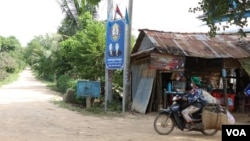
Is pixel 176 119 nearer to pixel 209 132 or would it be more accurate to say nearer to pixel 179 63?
pixel 209 132

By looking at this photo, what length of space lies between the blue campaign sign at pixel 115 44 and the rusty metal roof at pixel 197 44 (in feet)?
4.58

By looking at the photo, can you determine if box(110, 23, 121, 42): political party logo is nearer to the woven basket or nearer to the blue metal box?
the blue metal box

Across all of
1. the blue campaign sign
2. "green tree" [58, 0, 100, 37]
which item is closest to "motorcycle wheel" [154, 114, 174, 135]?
the blue campaign sign

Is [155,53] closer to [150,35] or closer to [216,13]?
[150,35]

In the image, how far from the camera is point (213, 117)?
28.6 ft

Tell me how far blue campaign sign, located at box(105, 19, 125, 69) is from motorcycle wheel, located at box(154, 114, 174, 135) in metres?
4.24

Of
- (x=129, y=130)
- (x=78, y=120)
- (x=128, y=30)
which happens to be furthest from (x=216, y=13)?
(x=128, y=30)

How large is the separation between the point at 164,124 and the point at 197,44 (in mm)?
6875

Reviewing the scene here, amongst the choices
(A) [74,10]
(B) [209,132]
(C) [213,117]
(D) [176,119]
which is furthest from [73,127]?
(A) [74,10]

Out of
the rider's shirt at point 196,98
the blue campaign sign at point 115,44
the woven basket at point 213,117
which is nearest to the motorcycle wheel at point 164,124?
the rider's shirt at point 196,98

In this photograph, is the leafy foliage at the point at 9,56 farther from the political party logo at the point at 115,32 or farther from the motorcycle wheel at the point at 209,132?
the motorcycle wheel at the point at 209,132

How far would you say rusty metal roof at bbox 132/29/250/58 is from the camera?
14.3 metres

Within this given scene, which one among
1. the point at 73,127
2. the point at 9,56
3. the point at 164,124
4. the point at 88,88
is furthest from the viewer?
the point at 9,56

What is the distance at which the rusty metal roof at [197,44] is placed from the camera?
14344 millimetres
